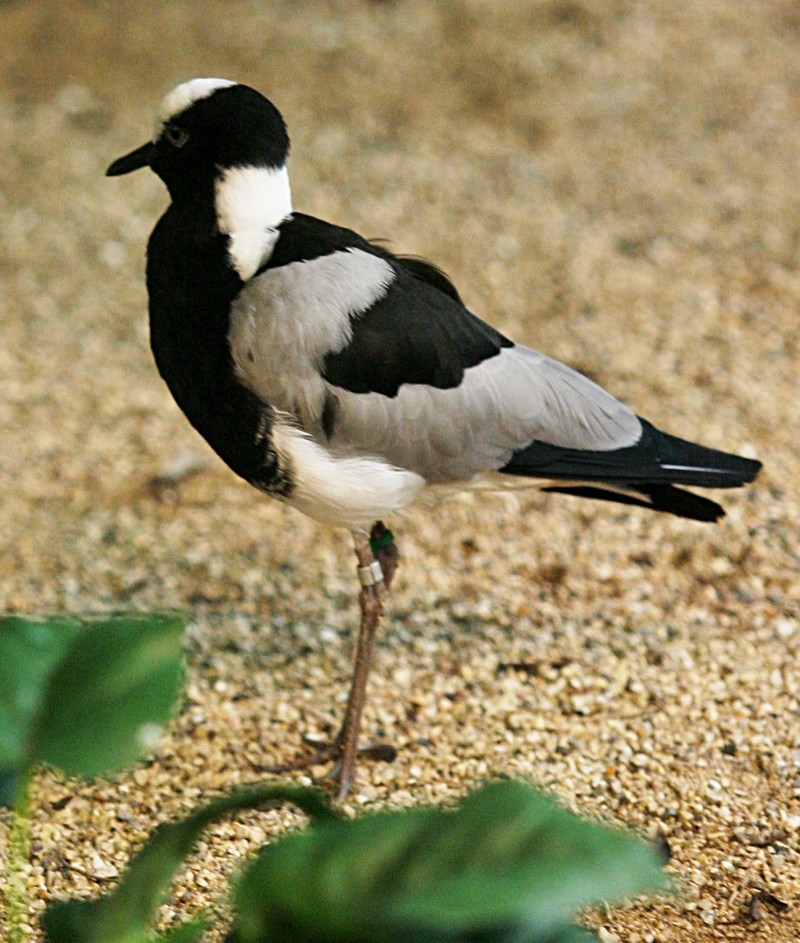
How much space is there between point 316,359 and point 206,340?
0.23 metres

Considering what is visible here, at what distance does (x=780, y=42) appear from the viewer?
6055 mm

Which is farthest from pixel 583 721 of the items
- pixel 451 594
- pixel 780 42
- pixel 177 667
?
pixel 780 42

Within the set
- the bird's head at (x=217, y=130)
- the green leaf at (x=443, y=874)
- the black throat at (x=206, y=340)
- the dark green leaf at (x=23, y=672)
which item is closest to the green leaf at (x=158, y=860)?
the green leaf at (x=443, y=874)

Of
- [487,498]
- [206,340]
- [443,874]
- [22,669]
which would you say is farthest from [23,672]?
[487,498]

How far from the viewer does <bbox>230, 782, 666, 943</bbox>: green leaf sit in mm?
1298

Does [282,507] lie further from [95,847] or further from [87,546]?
[95,847]

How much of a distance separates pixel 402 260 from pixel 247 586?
1.08 m

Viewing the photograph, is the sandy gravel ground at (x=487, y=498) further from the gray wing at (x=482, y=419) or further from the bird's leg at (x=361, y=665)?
the gray wing at (x=482, y=419)

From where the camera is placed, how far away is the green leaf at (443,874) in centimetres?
130

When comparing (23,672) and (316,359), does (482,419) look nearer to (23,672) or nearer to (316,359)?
(316,359)

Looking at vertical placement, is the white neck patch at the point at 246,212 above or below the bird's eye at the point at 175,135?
below

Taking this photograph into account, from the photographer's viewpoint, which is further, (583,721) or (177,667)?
(583,721)

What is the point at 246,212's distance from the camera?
266cm

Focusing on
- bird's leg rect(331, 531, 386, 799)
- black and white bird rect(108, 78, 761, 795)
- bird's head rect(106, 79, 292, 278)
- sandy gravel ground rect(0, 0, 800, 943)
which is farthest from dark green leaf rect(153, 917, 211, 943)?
bird's head rect(106, 79, 292, 278)
